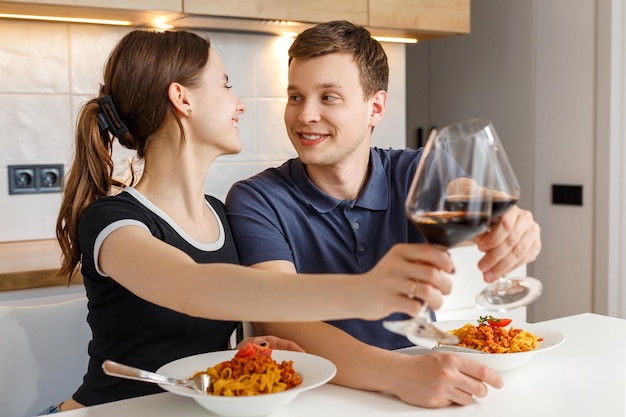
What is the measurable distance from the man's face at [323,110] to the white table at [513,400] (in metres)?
0.66

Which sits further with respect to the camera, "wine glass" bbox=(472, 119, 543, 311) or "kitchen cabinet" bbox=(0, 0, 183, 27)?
"kitchen cabinet" bbox=(0, 0, 183, 27)

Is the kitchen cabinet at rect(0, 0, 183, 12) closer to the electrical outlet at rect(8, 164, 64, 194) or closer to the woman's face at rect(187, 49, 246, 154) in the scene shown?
the electrical outlet at rect(8, 164, 64, 194)

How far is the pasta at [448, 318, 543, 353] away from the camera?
1.21 m

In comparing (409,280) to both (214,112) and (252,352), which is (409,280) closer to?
(252,352)

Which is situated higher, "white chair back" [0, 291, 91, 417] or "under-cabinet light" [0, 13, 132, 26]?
"under-cabinet light" [0, 13, 132, 26]

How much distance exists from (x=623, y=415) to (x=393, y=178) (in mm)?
876

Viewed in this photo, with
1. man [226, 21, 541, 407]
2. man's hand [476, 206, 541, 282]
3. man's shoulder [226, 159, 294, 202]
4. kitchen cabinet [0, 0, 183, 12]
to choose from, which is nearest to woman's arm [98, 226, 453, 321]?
man's hand [476, 206, 541, 282]

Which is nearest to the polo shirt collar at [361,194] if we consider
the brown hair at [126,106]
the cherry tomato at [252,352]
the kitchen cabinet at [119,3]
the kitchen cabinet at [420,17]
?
the brown hair at [126,106]

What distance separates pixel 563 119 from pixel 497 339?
2.44 metres

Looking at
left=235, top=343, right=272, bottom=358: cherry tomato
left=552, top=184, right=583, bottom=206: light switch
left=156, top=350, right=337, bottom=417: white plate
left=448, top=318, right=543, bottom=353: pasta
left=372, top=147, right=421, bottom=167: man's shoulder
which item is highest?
left=372, top=147, right=421, bottom=167: man's shoulder

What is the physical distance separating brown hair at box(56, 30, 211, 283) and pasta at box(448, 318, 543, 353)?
0.65 meters

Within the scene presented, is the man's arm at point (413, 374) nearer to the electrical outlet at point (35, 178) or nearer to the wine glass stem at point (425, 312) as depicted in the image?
the wine glass stem at point (425, 312)

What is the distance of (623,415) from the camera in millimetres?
1024

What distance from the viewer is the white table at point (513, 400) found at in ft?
3.43
